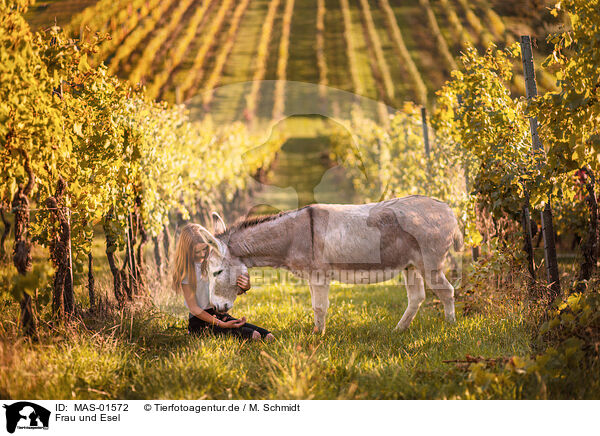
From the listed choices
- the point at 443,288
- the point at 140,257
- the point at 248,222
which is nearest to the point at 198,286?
the point at 248,222

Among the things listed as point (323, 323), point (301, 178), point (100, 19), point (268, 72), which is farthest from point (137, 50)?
point (301, 178)

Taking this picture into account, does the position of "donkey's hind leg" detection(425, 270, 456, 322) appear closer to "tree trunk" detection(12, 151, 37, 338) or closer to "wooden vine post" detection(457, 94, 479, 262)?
"wooden vine post" detection(457, 94, 479, 262)

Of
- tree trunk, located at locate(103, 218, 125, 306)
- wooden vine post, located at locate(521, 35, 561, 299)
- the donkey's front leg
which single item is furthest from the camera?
tree trunk, located at locate(103, 218, 125, 306)

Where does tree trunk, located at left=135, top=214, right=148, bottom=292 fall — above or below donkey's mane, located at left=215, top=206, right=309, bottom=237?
below

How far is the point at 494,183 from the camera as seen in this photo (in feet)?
18.3

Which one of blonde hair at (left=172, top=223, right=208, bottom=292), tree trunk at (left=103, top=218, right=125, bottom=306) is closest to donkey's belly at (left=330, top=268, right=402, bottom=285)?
blonde hair at (left=172, top=223, right=208, bottom=292)

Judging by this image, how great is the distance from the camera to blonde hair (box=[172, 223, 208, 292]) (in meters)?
4.84

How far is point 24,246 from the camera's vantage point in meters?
4.13

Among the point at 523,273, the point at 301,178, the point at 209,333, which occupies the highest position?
the point at 523,273

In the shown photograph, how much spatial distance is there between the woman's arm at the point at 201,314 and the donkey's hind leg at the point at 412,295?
1.98 metres

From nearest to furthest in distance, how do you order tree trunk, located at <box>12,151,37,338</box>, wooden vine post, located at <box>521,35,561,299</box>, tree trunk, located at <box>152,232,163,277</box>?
tree trunk, located at <box>12,151,37,338</box>, wooden vine post, located at <box>521,35,561,299</box>, tree trunk, located at <box>152,232,163,277</box>

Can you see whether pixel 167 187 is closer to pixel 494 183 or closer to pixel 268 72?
pixel 494 183

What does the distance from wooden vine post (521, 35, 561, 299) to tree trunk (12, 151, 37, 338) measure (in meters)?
5.25
